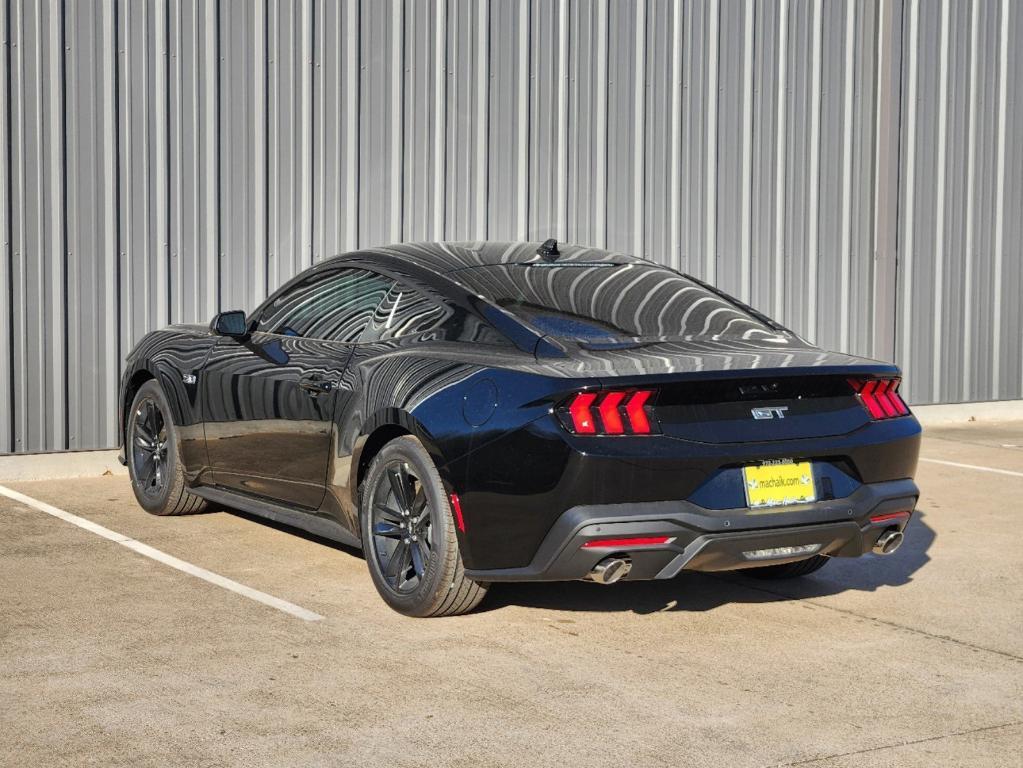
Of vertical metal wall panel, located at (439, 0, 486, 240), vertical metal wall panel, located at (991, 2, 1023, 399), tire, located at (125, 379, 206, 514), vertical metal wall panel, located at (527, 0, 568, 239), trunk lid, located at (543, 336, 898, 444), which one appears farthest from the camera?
vertical metal wall panel, located at (991, 2, 1023, 399)

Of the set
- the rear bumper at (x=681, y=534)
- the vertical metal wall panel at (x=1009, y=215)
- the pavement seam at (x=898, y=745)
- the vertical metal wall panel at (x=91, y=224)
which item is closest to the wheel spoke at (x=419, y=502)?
the rear bumper at (x=681, y=534)

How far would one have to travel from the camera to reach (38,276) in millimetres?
9586


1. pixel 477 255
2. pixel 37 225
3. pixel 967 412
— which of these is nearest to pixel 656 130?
pixel 967 412

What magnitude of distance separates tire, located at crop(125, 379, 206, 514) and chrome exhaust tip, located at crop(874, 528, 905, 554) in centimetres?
370

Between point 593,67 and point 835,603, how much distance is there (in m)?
6.58

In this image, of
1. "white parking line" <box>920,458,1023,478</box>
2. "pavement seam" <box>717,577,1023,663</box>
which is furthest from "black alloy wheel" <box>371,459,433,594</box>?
"white parking line" <box>920,458,1023,478</box>

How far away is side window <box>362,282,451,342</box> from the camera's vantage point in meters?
6.21

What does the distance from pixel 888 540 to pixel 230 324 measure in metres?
3.22

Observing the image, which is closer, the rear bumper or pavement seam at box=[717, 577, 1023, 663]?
the rear bumper

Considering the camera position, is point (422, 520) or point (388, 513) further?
point (388, 513)

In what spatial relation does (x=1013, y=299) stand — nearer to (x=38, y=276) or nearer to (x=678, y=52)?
(x=678, y=52)

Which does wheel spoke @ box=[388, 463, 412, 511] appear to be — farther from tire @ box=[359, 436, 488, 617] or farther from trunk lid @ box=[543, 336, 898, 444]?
trunk lid @ box=[543, 336, 898, 444]

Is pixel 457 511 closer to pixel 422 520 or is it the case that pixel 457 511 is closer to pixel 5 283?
pixel 422 520

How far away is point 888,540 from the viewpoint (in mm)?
5801
